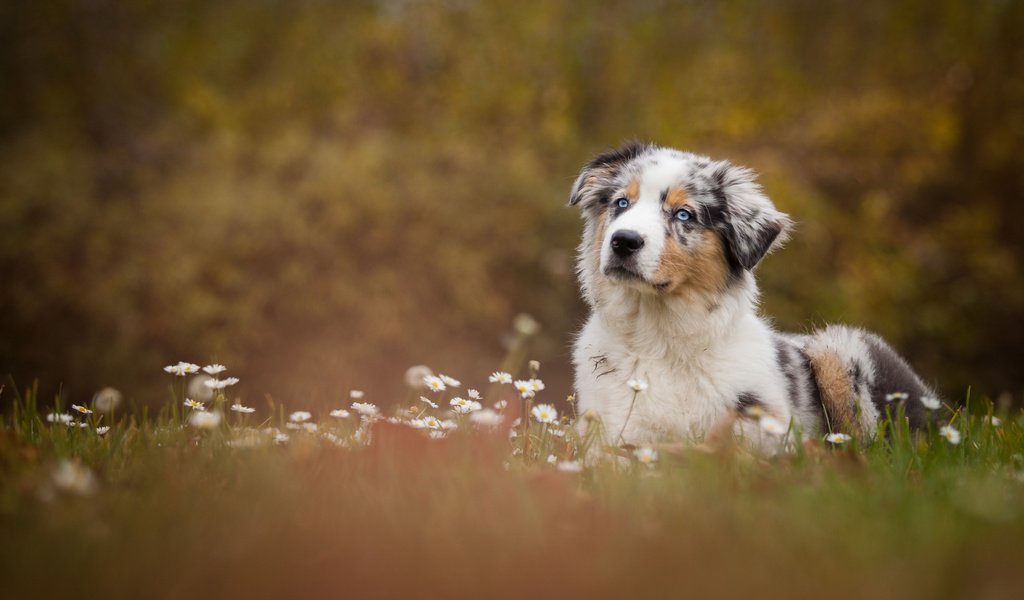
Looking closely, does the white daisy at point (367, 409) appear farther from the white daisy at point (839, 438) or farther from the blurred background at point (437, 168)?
the blurred background at point (437, 168)

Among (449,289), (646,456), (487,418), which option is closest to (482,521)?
(487,418)

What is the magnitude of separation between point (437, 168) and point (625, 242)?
205 inches

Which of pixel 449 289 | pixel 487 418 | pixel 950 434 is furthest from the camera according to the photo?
pixel 449 289

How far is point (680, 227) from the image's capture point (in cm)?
404

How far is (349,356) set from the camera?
8.14 m

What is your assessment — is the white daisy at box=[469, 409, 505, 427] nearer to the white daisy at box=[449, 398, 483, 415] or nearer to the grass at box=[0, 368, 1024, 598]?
the grass at box=[0, 368, 1024, 598]

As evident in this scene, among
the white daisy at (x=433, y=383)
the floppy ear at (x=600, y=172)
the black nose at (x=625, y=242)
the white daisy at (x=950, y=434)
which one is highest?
the floppy ear at (x=600, y=172)

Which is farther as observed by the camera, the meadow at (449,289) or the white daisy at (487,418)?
the white daisy at (487,418)

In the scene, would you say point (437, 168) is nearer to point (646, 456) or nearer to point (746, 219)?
point (746, 219)

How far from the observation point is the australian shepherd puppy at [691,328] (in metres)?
3.86

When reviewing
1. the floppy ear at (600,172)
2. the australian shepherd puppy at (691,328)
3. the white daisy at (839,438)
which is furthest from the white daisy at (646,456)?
the floppy ear at (600,172)

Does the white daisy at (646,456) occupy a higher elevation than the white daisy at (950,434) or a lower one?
lower

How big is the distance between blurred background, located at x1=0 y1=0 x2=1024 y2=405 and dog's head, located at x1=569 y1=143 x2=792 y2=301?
12.8ft

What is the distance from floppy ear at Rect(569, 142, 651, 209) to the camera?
176 inches
